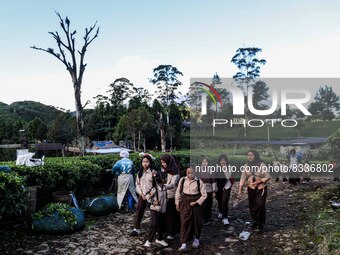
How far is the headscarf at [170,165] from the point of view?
19.9 ft

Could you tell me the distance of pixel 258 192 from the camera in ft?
21.9

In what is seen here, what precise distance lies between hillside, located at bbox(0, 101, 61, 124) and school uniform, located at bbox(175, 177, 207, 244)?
264 ft

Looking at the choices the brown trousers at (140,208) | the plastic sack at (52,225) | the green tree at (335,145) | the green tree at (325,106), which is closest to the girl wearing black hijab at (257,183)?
the brown trousers at (140,208)

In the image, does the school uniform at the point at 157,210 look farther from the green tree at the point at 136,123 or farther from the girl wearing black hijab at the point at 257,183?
the green tree at the point at 136,123

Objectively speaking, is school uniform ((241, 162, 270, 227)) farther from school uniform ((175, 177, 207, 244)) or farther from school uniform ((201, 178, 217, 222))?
school uniform ((175, 177, 207, 244))

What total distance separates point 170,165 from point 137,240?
1.51 meters

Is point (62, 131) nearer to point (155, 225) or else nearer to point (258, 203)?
point (258, 203)

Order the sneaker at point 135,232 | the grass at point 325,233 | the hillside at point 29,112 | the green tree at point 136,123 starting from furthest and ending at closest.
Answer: the hillside at point 29,112, the green tree at point 136,123, the sneaker at point 135,232, the grass at point 325,233

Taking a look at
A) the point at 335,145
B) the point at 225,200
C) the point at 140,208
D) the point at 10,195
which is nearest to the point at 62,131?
the point at 335,145

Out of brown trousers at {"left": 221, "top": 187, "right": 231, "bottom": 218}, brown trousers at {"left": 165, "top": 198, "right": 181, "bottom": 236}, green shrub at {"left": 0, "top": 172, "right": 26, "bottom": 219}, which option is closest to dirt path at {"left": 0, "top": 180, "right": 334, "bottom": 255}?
brown trousers at {"left": 165, "top": 198, "right": 181, "bottom": 236}

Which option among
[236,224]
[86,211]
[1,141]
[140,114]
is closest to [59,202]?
[86,211]

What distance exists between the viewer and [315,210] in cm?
865

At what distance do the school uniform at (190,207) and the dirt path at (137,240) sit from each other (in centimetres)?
31

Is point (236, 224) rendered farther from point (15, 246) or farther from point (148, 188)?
point (15, 246)
